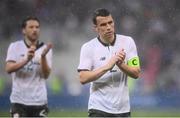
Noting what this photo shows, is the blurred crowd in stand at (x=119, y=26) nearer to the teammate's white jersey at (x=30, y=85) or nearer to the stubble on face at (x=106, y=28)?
the teammate's white jersey at (x=30, y=85)

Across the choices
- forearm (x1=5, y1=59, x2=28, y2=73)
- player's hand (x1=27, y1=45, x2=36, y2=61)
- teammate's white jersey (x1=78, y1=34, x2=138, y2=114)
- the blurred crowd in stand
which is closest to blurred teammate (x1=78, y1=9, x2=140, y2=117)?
teammate's white jersey (x1=78, y1=34, x2=138, y2=114)

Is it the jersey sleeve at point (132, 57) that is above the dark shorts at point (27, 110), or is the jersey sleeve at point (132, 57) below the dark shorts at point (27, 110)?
above

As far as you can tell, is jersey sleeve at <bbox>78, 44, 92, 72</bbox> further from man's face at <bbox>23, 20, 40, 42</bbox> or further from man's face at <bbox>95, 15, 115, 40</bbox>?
man's face at <bbox>23, 20, 40, 42</bbox>

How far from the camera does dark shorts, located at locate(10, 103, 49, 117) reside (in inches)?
114

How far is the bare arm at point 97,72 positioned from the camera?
7.75 feet

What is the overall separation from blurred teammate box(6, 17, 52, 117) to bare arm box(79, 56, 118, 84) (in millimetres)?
552

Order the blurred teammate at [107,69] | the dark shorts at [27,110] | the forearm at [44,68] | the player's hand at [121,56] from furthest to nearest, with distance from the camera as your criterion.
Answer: the forearm at [44,68] < the dark shorts at [27,110] < the blurred teammate at [107,69] < the player's hand at [121,56]

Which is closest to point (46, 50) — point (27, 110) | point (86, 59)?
point (27, 110)

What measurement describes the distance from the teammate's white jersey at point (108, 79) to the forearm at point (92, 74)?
0.11ft

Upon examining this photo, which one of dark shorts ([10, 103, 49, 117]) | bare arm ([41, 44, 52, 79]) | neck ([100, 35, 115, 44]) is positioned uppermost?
neck ([100, 35, 115, 44])

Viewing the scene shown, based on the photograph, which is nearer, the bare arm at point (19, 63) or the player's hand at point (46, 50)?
the bare arm at point (19, 63)

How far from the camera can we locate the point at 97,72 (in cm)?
243

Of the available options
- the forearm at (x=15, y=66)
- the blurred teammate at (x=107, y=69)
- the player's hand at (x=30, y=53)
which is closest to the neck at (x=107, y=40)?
the blurred teammate at (x=107, y=69)

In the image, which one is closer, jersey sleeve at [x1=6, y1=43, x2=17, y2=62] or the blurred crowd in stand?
jersey sleeve at [x1=6, y1=43, x2=17, y2=62]
